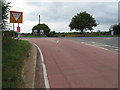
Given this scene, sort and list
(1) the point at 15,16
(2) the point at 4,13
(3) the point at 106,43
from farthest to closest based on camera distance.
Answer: (3) the point at 106,43
(1) the point at 15,16
(2) the point at 4,13

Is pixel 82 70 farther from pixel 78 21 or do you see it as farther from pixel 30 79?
pixel 78 21

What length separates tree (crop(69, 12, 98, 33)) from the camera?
3398 inches

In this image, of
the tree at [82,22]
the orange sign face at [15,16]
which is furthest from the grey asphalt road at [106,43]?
the tree at [82,22]

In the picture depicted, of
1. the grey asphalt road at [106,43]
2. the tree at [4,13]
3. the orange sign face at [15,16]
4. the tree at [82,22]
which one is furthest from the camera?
the tree at [82,22]

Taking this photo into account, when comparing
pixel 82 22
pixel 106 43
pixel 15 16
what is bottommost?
pixel 106 43

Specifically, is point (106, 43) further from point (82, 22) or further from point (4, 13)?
point (82, 22)

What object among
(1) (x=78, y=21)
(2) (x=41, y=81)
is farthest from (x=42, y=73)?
(1) (x=78, y=21)

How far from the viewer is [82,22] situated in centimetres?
8644

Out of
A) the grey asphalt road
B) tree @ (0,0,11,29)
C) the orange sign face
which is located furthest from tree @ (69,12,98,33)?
tree @ (0,0,11,29)

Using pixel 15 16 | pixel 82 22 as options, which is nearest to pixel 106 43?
pixel 15 16

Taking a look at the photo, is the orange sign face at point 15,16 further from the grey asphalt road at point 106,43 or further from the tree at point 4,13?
the grey asphalt road at point 106,43

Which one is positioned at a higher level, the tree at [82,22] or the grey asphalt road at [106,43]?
the tree at [82,22]

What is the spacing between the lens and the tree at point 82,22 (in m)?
86.3

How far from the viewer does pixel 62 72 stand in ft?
31.6
